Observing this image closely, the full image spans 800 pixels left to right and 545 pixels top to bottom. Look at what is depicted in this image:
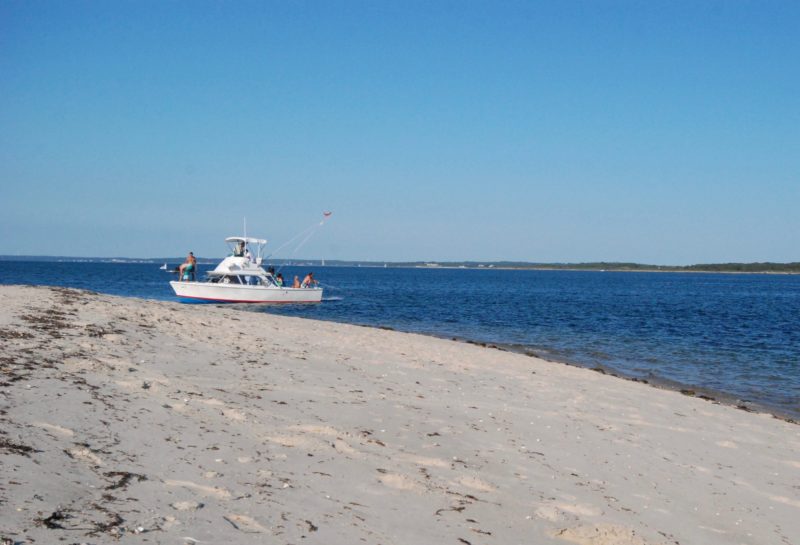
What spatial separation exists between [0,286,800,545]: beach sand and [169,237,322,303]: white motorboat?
1046 inches

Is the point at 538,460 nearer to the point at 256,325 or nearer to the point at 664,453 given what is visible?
the point at 664,453

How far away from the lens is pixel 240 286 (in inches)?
1592

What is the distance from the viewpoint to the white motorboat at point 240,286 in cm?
3962

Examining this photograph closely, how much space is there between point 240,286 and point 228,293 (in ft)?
2.72

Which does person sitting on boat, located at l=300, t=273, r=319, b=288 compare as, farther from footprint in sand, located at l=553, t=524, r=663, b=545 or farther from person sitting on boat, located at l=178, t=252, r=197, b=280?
footprint in sand, located at l=553, t=524, r=663, b=545

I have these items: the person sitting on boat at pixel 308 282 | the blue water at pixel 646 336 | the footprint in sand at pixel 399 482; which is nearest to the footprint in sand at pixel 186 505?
the footprint in sand at pixel 399 482

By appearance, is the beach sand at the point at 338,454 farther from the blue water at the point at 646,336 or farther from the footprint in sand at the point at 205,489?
the blue water at the point at 646,336

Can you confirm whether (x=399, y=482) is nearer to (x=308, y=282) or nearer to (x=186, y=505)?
(x=186, y=505)

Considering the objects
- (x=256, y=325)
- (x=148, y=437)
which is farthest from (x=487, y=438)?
(x=256, y=325)

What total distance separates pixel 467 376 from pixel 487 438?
5.18 meters

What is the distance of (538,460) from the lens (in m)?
7.94

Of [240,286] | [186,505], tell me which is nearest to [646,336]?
[240,286]

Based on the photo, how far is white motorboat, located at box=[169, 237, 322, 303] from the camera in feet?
130

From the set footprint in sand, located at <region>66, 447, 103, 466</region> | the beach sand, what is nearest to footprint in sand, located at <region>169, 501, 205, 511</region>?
the beach sand
